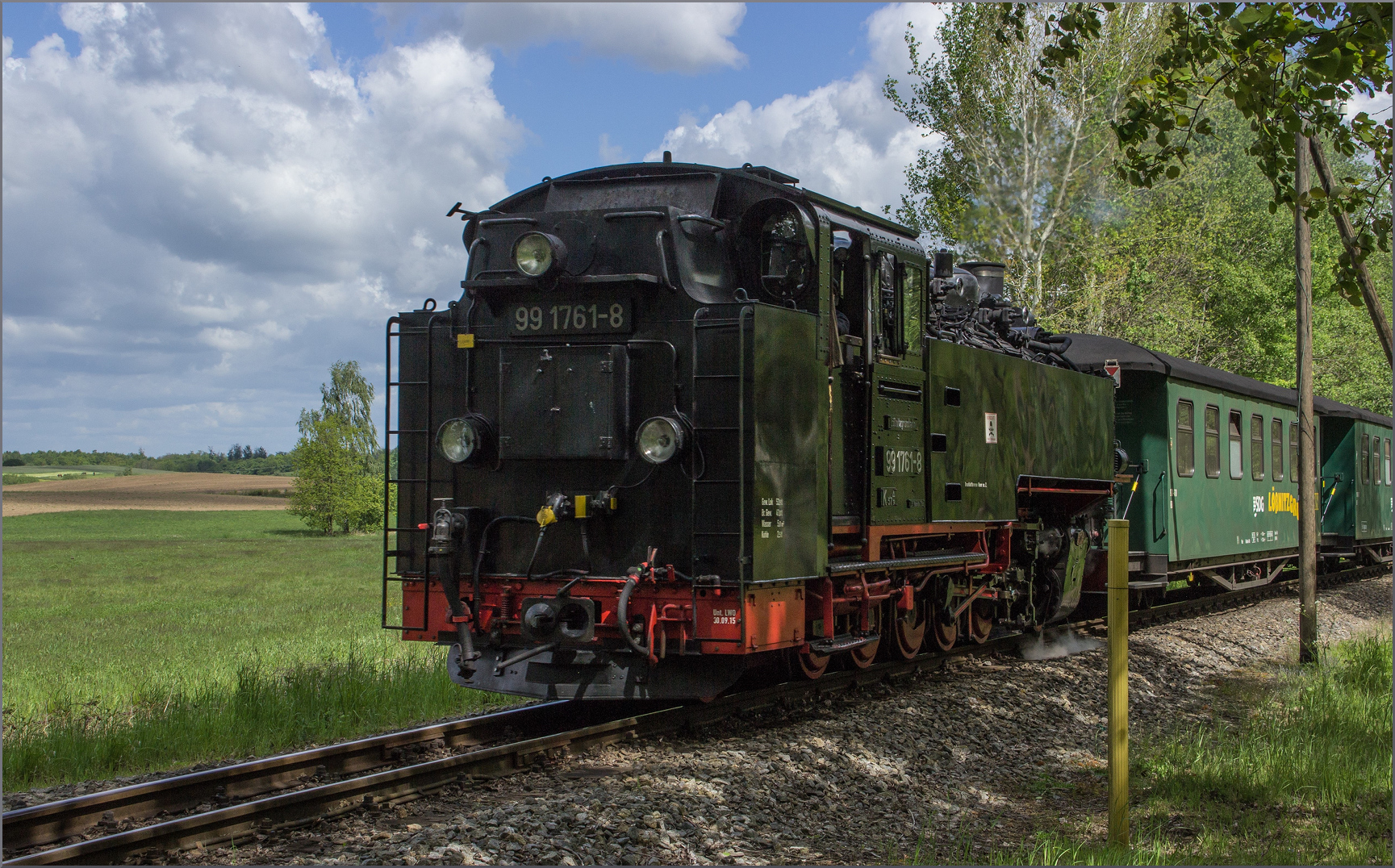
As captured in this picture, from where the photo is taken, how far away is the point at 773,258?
7395 mm

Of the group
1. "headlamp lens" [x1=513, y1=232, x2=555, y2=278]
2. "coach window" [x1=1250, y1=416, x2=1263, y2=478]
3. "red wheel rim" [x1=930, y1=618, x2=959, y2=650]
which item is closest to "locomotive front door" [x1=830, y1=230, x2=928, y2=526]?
"red wheel rim" [x1=930, y1=618, x2=959, y2=650]

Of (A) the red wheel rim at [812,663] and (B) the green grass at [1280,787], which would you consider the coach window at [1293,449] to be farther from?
(A) the red wheel rim at [812,663]

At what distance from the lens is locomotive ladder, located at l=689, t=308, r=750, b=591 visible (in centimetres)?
674

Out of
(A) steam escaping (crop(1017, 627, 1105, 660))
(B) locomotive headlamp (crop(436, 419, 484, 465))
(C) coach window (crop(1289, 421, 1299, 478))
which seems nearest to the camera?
(B) locomotive headlamp (crop(436, 419, 484, 465))

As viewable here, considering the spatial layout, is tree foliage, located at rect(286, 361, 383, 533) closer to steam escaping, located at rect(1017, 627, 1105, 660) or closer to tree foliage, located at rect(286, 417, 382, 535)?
tree foliage, located at rect(286, 417, 382, 535)

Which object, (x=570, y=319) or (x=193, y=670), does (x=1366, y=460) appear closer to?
(x=570, y=319)

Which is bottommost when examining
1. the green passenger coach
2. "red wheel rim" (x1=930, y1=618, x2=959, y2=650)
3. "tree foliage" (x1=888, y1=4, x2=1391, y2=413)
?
"red wheel rim" (x1=930, y1=618, x2=959, y2=650)

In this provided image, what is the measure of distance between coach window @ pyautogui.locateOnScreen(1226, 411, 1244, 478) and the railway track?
9528mm

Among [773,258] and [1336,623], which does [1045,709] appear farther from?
[1336,623]

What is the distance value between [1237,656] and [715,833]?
889 cm

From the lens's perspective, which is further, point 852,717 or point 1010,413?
point 1010,413

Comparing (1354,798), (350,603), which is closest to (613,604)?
(1354,798)

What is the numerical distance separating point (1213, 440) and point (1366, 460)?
8278mm

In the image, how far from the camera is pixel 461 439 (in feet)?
24.2
